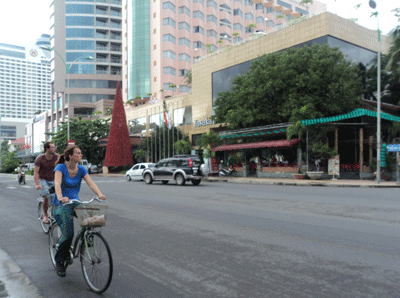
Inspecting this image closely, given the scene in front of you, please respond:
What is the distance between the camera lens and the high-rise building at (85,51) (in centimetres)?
8131

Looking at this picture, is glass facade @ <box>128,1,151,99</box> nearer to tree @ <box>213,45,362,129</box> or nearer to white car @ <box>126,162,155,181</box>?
white car @ <box>126,162,155,181</box>

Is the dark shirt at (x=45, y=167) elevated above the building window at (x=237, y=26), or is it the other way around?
the building window at (x=237, y=26)

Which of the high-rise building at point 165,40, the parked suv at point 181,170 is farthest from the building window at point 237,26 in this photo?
the parked suv at point 181,170

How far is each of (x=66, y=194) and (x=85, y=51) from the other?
84836mm

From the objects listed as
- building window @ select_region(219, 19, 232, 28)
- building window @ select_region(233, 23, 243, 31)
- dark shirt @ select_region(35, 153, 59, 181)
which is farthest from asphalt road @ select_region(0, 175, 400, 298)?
building window @ select_region(233, 23, 243, 31)

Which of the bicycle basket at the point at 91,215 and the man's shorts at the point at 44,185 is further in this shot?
the man's shorts at the point at 44,185

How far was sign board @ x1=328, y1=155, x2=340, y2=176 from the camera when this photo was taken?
24.7 m

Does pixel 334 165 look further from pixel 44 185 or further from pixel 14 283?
pixel 14 283

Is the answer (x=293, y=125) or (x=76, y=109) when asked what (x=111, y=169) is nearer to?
(x=293, y=125)

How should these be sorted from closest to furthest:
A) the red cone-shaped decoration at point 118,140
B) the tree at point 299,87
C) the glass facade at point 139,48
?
the tree at point 299,87
the red cone-shaped decoration at point 118,140
the glass facade at point 139,48

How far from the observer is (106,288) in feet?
13.2

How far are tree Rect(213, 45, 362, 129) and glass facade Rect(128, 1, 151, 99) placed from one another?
38924mm

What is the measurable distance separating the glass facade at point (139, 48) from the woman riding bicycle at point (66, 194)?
6214 centimetres

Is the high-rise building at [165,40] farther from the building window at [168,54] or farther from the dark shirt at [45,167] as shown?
the dark shirt at [45,167]
